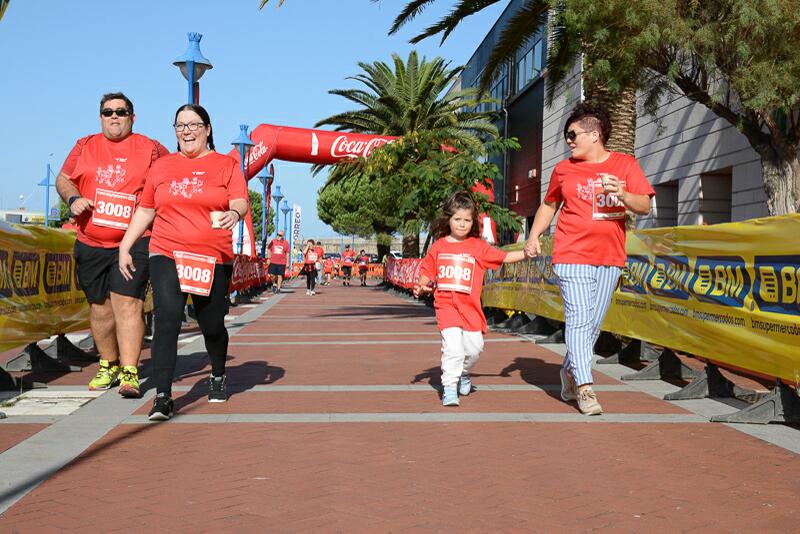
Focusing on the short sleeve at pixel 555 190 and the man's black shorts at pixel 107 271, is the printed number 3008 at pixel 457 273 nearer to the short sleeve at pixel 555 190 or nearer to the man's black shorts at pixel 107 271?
the short sleeve at pixel 555 190

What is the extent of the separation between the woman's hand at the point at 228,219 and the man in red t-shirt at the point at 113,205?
1.30 m

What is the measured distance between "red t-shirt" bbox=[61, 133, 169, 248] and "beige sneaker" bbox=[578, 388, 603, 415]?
11.4 feet

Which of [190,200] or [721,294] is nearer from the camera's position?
[190,200]

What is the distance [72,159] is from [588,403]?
415cm

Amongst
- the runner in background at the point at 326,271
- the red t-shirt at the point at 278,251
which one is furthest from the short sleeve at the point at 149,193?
the runner in background at the point at 326,271

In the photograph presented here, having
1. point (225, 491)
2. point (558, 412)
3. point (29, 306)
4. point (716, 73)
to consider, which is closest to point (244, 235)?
point (716, 73)

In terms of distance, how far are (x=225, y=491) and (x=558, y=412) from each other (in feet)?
9.35

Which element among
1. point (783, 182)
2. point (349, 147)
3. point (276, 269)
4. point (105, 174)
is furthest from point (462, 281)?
point (349, 147)

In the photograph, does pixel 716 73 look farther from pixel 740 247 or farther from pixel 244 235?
pixel 244 235

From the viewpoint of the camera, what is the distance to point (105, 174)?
22.8 ft

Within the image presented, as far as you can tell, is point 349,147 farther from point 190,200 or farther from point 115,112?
point 190,200

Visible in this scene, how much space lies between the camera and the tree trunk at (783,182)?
14070 millimetres

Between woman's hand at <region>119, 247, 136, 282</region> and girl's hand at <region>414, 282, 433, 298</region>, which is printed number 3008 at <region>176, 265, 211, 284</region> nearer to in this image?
woman's hand at <region>119, 247, 136, 282</region>

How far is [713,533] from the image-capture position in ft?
11.9
